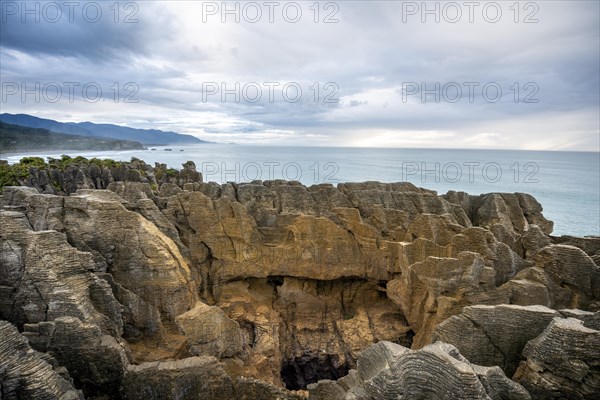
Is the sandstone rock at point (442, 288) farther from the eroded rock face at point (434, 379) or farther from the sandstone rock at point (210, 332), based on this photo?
the sandstone rock at point (210, 332)

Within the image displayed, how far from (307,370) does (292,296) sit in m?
4.74

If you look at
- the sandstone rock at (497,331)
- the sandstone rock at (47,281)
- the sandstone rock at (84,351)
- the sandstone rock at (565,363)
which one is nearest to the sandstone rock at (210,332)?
the sandstone rock at (47,281)

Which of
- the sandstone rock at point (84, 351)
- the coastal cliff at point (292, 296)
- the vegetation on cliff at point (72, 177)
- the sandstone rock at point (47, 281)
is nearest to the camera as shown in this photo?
the coastal cliff at point (292, 296)

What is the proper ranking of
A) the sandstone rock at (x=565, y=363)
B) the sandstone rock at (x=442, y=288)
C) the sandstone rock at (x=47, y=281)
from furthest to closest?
the sandstone rock at (x=442, y=288), the sandstone rock at (x=47, y=281), the sandstone rock at (x=565, y=363)

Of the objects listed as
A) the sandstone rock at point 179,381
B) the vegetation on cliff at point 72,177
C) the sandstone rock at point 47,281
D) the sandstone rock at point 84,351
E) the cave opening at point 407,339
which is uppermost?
the vegetation on cliff at point 72,177

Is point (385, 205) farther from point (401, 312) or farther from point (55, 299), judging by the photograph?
point (55, 299)

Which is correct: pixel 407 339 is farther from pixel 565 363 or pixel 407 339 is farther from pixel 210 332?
pixel 565 363

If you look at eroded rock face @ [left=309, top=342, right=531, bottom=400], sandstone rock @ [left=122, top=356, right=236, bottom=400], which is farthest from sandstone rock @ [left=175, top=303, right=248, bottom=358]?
eroded rock face @ [left=309, top=342, right=531, bottom=400]

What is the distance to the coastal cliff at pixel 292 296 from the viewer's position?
33.8 feet

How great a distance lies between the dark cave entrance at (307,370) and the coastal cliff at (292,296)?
0.28 feet

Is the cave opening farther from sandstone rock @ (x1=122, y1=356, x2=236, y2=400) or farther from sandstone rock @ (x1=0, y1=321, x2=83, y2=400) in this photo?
sandstone rock @ (x1=0, y1=321, x2=83, y2=400)

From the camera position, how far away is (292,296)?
83.7 feet

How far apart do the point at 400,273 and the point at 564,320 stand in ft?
43.2

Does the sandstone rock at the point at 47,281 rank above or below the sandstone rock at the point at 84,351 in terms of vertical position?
above
